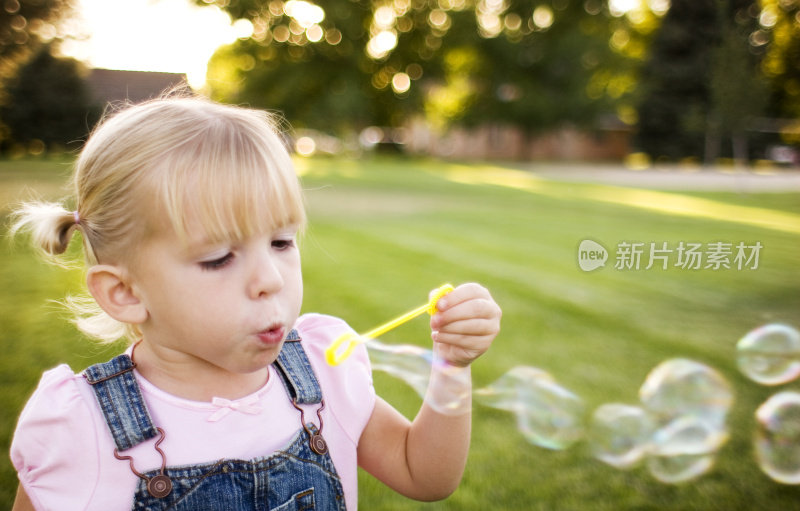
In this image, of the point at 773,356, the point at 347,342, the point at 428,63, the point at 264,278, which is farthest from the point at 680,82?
the point at 428,63

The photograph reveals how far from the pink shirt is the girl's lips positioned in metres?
0.19

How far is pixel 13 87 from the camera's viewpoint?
16.1 m

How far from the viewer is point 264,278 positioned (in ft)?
3.46

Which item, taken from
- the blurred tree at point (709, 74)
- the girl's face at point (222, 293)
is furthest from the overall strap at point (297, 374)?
the blurred tree at point (709, 74)

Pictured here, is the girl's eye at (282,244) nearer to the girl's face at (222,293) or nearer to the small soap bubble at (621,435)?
the girl's face at (222,293)

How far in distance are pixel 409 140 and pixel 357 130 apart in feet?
42.2

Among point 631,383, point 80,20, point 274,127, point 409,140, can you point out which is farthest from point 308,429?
point 409,140

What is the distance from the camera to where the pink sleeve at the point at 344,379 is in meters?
1.29

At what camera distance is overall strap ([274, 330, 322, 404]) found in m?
1.26

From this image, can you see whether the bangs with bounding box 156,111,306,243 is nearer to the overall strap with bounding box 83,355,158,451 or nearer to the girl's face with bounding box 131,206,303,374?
the girl's face with bounding box 131,206,303,374

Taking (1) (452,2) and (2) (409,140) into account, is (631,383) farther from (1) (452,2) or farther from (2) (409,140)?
(2) (409,140)

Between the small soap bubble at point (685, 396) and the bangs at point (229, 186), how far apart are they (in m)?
1.80

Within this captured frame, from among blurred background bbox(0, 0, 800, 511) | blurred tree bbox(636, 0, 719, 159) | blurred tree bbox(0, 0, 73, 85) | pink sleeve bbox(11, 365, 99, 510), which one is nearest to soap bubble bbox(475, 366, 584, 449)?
blurred background bbox(0, 0, 800, 511)

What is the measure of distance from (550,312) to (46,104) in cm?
1674
